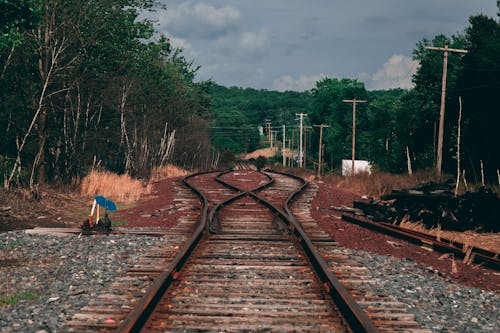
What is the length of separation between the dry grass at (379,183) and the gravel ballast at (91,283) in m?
12.7

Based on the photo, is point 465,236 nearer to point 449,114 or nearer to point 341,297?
point 341,297

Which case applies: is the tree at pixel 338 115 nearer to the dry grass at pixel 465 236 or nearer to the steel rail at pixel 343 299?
the dry grass at pixel 465 236

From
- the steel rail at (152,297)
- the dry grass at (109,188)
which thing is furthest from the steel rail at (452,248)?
the dry grass at (109,188)

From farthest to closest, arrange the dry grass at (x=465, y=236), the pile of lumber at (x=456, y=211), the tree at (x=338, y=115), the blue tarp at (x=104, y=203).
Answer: the tree at (x=338, y=115), the pile of lumber at (x=456, y=211), the dry grass at (x=465, y=236), the blue tarp at (x=104, y=203)

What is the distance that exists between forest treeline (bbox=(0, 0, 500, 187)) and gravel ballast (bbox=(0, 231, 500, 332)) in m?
6.19

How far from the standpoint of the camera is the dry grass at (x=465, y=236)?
11.3 metres

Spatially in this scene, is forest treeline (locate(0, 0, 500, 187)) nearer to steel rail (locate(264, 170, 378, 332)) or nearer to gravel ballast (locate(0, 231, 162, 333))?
gravel ballast (locate(0, 231, 162, 333))

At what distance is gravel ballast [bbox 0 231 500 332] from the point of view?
5.25 meters

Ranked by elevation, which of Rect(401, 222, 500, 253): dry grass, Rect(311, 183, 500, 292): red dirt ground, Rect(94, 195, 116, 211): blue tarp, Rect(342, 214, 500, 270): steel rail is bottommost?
Rect(401, 222, 500, 253): dry grass

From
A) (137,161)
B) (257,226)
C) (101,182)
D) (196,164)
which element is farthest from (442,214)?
(196,164)

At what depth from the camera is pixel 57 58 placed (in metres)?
18.4

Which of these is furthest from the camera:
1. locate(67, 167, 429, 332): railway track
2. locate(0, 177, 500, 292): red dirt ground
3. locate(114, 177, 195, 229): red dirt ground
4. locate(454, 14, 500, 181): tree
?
locate(454, 14, 500, 181): tree

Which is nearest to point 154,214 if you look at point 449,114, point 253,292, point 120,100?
point 253,292

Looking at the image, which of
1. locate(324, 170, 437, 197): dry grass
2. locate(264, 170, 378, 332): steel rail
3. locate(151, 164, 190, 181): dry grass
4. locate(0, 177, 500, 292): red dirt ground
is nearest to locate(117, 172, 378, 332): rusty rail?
locate(264, 170, 378, 332): steel rail
